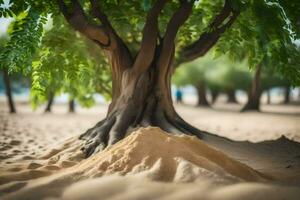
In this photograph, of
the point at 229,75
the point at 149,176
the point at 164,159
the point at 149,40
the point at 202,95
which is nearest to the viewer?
the point at 149,176

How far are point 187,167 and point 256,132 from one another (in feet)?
32.0

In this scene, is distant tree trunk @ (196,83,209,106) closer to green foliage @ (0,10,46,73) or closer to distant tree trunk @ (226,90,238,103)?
distant tree trunk @ (226,90,238,103)

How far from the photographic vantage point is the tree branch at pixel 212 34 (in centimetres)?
817

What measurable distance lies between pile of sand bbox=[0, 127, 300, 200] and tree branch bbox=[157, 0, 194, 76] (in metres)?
2.80

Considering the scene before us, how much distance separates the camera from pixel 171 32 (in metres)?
8.18

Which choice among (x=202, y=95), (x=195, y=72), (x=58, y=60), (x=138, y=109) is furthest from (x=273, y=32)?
(x=202, y=95)

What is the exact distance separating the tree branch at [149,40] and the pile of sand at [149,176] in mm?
2491

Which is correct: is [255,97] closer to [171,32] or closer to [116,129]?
[171,32]

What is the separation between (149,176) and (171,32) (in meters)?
3.95

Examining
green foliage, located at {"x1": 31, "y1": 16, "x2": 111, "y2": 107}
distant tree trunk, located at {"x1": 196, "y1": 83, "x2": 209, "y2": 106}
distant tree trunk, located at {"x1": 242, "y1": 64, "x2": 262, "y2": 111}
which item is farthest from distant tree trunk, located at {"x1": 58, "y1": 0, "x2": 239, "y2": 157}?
distant tree trunk, located at {"x1": 196, "y1": 83, "x2": 209, "y2": 106}

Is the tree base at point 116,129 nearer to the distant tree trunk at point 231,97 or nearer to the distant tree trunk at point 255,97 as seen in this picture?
the distant tree trunk at point 255,97

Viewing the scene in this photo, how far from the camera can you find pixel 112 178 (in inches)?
196

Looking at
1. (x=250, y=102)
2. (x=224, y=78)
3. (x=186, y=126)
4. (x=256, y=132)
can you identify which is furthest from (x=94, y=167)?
(x=224, y=78)

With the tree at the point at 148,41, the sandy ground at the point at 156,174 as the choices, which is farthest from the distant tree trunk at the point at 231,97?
the sandy ground at the point at 156,174
